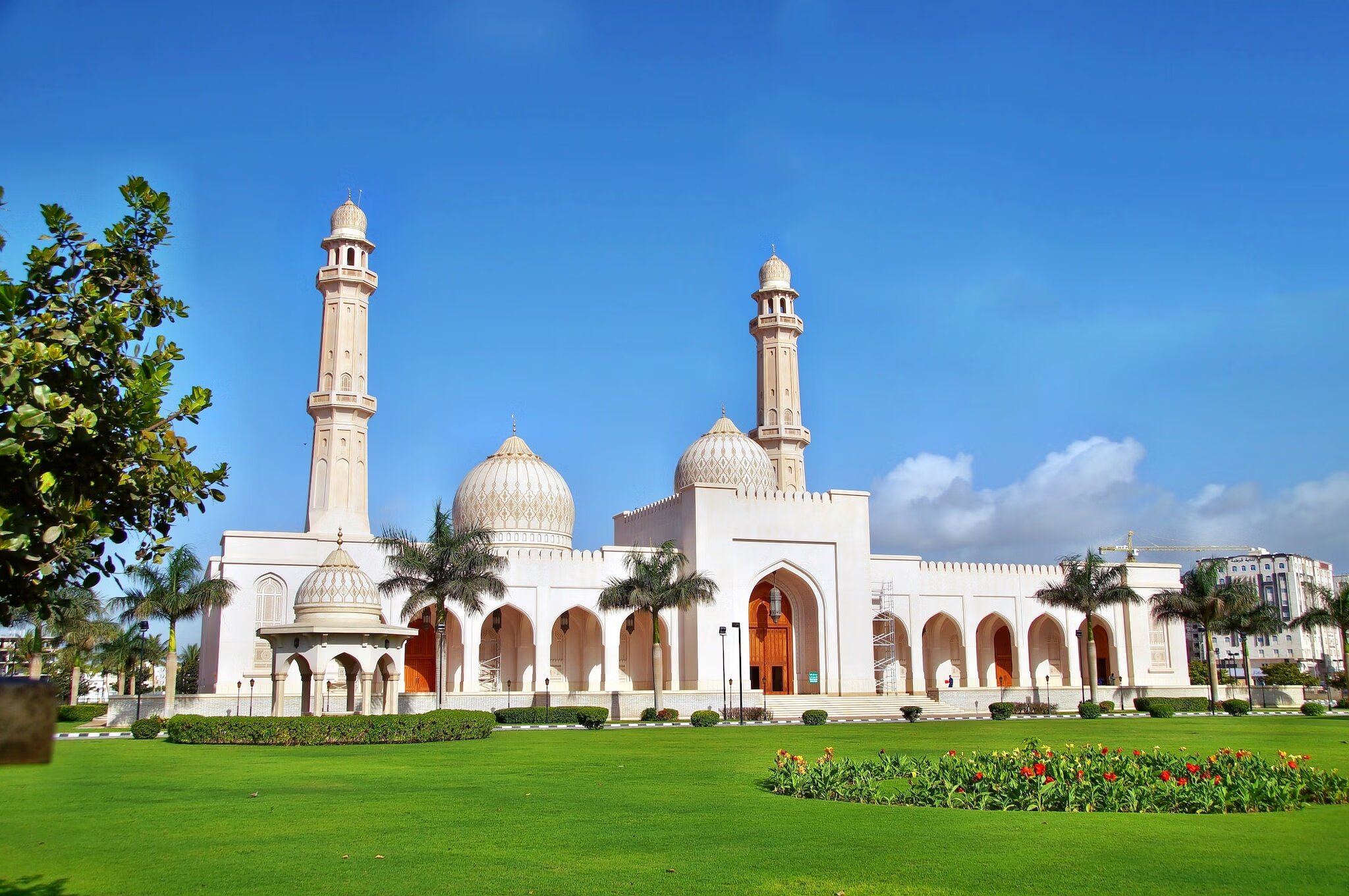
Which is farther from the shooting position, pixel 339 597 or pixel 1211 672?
pixel 1211 672

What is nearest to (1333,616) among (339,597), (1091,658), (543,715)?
(1091,658)

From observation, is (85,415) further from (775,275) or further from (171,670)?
(775,275)

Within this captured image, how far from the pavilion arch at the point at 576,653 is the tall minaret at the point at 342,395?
290 inches

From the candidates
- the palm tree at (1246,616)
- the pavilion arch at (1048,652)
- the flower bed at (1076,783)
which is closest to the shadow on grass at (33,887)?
the flower bed at (1076,783)

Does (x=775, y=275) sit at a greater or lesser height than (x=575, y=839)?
greater

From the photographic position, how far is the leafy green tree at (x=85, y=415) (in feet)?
15.7

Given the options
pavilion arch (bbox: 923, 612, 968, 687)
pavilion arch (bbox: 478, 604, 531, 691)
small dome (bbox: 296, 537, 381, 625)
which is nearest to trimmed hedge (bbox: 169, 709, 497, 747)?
small dome (bbox: 296, 537, 381, 625)

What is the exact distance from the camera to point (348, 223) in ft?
122

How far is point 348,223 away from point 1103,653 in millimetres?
33147

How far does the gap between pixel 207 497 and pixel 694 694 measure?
28720 mm

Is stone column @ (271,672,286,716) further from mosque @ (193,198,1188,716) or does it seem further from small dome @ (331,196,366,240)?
small dome @ (331,196,366,240)

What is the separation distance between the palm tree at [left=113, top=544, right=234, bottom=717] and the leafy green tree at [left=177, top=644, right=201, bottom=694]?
77.1 feet

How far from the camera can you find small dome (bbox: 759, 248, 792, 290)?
145 feet

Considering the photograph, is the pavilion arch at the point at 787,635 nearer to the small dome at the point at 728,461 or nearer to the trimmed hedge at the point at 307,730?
the small dome at the point at 728,461
